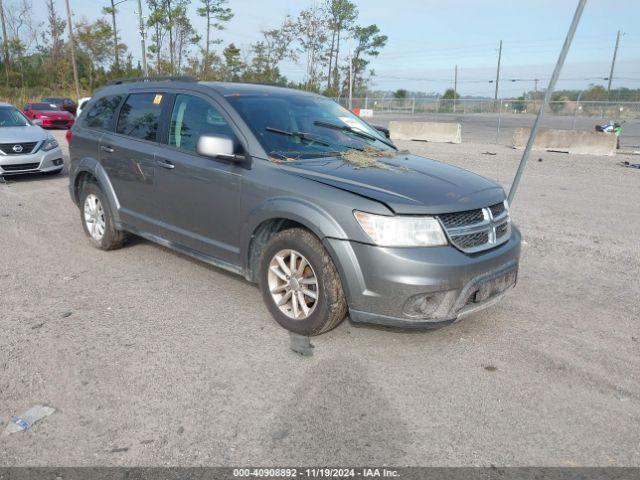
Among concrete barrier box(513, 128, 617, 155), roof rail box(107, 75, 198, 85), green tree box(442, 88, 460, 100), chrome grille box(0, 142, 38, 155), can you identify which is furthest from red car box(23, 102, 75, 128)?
green tree box(442, 88, 460, 100)

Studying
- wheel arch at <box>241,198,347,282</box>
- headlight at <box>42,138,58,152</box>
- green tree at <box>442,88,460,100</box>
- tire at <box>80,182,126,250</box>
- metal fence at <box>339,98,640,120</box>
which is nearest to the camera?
wheel arch at <box>241,198,347,282</box>

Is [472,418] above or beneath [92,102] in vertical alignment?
beneath

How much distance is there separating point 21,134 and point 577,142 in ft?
50.5

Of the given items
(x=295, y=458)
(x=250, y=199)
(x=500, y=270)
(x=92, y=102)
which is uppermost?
(x=92, y=102)

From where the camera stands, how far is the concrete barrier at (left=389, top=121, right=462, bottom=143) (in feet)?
67.7

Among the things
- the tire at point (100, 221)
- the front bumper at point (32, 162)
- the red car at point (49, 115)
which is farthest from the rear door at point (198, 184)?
the red car at point (49, 115)

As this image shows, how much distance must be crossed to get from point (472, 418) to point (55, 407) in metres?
2.37

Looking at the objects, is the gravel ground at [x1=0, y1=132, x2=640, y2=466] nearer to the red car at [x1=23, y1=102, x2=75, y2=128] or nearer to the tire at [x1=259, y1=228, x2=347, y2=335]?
the tire at [x1=259, y1=228, x2=347, y2=335]

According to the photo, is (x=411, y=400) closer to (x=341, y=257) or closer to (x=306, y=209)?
(x=341, y=257)

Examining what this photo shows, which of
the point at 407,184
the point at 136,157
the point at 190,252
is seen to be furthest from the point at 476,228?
the point at 136,157

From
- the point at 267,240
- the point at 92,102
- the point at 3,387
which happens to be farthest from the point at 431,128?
the point at 3,387

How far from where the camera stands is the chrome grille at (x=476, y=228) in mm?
3473

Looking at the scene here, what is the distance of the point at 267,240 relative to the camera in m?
4.11

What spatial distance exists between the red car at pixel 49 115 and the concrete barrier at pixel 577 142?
21622 millimetres
